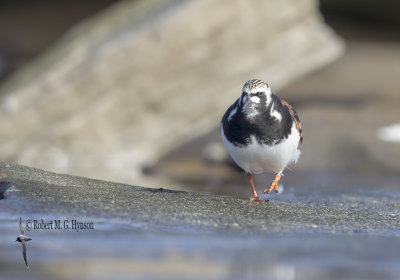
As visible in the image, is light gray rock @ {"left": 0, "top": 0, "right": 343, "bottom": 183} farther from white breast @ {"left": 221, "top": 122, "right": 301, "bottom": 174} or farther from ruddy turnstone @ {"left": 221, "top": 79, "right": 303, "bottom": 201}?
ruddy turnstone @ {"left": 221, "top": 79, "right": 303, "bottom": 201}

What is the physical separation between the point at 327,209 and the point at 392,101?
24.0 ft

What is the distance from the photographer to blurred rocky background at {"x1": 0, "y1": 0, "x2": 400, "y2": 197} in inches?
466

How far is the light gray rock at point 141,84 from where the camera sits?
12.0 metres

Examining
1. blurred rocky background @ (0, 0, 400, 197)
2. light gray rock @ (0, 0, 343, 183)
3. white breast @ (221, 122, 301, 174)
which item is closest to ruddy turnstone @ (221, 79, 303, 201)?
white breast @ (221, 122, 301, 174)

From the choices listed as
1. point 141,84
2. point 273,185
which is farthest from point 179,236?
point 141,84

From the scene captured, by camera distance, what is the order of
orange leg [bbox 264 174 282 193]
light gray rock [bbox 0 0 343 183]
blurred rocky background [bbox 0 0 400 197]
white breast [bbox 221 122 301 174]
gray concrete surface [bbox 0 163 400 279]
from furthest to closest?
light gray rock [bbox 0 0 343 183], blurred rocky background [bbox 0 0 400 197], orange leg [bbox 264 174 282 193], white breast [bbox 221 122 301 174], gray concrete surface [bbox 0 163 400 279]

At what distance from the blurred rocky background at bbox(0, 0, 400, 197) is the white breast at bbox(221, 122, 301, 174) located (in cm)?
432

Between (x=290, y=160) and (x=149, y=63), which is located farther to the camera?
(x=149, y=63)

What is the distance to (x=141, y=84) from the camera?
12.1 metres

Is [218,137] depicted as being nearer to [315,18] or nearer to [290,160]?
[315,18]

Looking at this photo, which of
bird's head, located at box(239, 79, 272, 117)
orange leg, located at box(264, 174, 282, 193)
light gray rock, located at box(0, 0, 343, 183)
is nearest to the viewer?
bird's head, located at box(239, 79, 272, 117)

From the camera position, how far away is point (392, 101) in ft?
43.5

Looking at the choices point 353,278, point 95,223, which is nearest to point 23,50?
point 95,223

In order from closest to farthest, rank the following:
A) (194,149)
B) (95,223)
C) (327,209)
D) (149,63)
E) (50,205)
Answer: (95,223)
(50,205)
(327,209)
(149,63)
(194,149)
